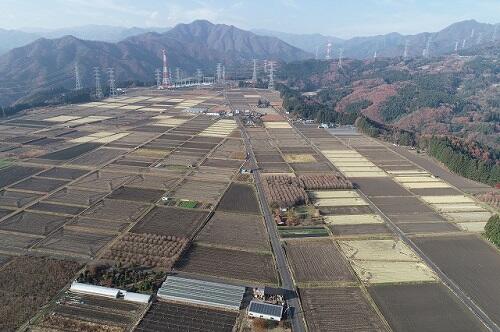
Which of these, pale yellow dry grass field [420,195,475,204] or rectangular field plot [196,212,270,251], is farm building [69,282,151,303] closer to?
rectangular field plot [196,212,270,251]

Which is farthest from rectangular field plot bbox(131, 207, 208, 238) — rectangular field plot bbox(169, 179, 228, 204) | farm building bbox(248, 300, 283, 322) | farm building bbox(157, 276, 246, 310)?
farm building bbox(248, 300, 283, 322)

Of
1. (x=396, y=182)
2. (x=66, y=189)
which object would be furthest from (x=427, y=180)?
(x=66, y=189)

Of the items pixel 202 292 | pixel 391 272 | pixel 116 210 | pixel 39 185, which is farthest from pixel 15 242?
pixel 391 272

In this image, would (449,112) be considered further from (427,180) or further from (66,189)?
(66,189)

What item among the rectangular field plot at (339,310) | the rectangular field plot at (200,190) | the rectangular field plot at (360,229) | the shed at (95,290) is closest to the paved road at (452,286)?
the rectangular field plot at (360,229)

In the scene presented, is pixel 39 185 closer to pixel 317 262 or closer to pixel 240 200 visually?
pixel 240 200

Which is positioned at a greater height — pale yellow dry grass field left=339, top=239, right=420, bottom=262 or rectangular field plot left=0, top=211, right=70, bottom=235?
pale yellow dry grass field left=339, top=239, right=420, bottom=262

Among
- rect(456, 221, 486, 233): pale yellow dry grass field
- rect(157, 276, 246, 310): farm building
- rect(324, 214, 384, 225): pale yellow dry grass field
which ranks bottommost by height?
rect(157, 276, 246, 310): farm building
